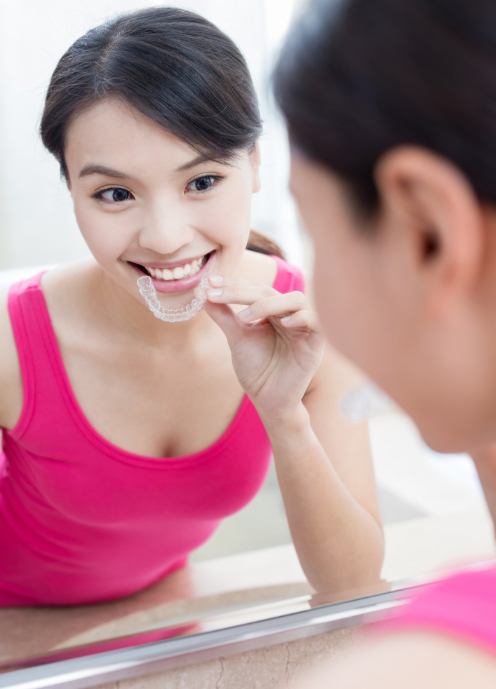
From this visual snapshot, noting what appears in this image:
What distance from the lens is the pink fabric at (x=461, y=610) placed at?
1.07 feet

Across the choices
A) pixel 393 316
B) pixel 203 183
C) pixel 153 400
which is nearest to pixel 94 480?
pixel 153 400

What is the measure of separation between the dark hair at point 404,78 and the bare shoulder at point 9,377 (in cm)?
53

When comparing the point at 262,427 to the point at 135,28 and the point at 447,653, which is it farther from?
the point at 447,653

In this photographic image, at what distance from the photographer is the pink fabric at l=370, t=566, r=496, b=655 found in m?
0.32

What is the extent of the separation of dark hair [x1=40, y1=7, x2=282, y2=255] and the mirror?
0.04 feet

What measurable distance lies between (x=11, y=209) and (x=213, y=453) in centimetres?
28

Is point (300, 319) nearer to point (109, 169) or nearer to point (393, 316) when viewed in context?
point (109, 169)

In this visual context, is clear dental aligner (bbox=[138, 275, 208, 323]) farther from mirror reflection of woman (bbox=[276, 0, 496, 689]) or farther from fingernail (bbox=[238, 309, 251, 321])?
mirror reflection of woman (bbox=[276, 0, 496, 689])

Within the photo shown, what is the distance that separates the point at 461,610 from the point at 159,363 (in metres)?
0.56

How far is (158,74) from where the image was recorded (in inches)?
26.8

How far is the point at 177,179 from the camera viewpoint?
27.5 inches

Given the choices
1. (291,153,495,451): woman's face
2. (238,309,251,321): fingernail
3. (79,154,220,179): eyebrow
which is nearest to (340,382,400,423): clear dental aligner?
(238,309,251,321): fingernail

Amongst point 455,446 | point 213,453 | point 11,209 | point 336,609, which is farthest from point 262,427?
point 455,446

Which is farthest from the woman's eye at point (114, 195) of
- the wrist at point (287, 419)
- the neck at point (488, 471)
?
the neck at point (488, 471)
